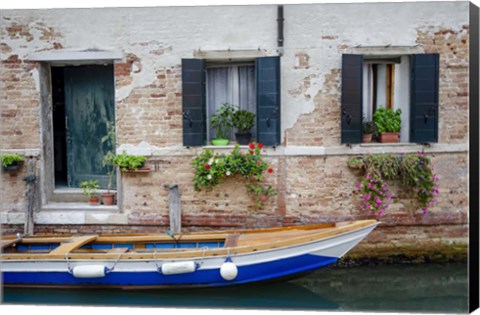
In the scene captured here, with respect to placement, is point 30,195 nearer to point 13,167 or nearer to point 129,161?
point 13,167

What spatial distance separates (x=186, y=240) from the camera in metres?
5.69

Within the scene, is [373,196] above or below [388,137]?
below

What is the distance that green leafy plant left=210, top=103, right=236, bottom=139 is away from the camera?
19.4 ft

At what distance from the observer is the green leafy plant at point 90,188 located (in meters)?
6.17

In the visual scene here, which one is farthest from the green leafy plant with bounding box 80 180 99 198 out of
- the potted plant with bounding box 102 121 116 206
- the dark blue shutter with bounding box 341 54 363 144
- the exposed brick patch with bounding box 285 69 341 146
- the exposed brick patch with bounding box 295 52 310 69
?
the dark blue shutter with bounding box 341 54 363 144

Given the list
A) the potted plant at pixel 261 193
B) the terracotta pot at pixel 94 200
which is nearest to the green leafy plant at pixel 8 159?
the terracotta pot at pixel 94 200

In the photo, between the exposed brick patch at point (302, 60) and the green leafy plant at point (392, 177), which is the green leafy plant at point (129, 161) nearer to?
the exposed brick patch at point (302, 60)

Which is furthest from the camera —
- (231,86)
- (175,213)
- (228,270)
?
(231,86)

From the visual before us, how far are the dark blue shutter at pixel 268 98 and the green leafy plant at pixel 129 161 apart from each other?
3.67 ft

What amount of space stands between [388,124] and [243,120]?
128cm

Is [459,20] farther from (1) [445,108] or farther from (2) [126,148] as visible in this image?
(2) [126,148]

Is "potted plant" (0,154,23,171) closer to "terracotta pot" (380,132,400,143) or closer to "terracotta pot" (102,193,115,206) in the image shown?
"terracotta pot" (102,193,115,206)

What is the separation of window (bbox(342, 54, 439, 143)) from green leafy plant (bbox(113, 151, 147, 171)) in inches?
71.7

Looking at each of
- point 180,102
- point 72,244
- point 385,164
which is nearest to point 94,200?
point 72,244
